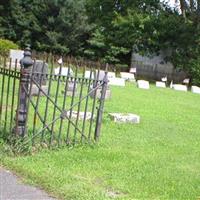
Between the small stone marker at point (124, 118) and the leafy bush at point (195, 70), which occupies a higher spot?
the leafy bush at point (195, 70)

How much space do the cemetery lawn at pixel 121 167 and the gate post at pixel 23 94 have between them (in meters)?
0.50

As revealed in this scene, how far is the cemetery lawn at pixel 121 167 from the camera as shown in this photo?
6031mm

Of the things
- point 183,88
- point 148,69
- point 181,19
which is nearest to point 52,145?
point 183,88

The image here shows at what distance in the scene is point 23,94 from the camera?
739 centimetres

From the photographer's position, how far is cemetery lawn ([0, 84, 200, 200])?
19.8ft

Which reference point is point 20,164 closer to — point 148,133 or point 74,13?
point 148,133

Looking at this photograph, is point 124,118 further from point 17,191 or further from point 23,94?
point 17,191

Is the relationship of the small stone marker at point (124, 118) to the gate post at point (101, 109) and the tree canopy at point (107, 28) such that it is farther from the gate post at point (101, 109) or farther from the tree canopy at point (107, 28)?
the tree canopy at point (107, 28)

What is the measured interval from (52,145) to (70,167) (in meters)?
1.05

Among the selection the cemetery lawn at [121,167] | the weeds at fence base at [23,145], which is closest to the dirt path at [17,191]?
the cemetery lawn at [121,167]

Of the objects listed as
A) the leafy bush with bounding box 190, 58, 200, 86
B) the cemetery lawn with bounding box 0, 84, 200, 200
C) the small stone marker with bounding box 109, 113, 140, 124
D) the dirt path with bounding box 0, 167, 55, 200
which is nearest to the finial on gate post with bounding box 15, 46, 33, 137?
the cemetery lawn with bounding box 0, 84, 200, 200

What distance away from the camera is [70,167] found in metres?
6.84

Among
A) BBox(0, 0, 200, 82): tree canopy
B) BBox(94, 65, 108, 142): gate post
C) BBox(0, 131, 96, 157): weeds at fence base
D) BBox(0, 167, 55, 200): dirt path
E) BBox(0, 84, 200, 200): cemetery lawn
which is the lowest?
BBox(0, 167, 55, 200): dirt path

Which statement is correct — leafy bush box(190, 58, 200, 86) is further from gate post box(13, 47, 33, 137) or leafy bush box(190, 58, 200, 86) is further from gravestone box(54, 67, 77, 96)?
gate post box(13, 47, 33, 137)
